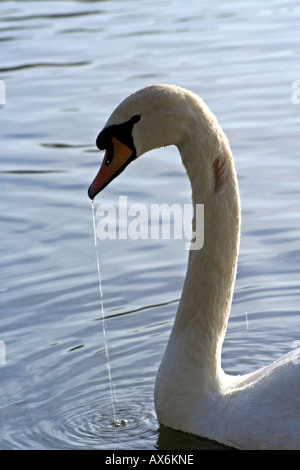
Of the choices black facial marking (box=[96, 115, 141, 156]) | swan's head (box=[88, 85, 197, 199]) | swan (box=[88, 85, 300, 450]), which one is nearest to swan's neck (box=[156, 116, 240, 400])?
swan (box=[88, 85, 300, 450])

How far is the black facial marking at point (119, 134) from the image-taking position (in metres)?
5.28

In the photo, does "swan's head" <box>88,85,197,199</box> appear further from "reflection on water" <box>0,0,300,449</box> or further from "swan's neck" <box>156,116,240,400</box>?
"reflection on water" <box>0,0,300,449</box>

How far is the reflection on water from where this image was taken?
20.0 feet

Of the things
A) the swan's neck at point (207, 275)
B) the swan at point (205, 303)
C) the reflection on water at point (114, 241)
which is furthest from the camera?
the reflection on water at point (114, 241)

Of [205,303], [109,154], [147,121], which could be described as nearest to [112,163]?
[109,154]

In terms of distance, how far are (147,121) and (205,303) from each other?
103 centimetres

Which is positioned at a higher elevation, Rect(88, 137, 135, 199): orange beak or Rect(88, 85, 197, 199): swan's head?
Rect(88, 85, 197, 199): swan's head

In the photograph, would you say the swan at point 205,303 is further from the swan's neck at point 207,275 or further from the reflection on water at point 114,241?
the reflection on water at point 114,241

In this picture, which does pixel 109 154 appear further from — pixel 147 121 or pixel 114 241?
pixel 114 241

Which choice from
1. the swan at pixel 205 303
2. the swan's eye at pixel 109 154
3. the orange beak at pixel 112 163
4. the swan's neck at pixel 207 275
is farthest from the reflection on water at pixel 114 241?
the swan's eye at pixel 109 154

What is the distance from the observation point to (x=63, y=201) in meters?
9.41

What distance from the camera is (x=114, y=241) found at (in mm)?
8555

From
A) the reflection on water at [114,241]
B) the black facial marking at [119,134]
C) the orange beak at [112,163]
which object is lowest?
the reflection on water at [114,241]

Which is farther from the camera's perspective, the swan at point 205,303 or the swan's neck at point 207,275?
the swan's neck at point 207,275
